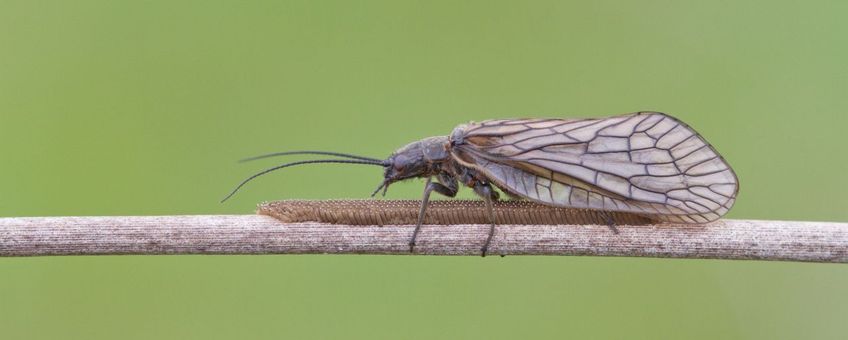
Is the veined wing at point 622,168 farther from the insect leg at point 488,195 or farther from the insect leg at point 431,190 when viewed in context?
the insect leg at point 431,190

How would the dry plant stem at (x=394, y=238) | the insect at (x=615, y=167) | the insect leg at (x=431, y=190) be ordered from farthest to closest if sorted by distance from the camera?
the insect at (x=615, y=167) → the insect leg at (x=431, y=190) → the dry plant stem at (x=394, y=238)

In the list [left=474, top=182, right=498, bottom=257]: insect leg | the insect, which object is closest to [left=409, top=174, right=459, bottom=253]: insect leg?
the insect

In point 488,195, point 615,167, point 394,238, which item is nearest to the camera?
point 394,238

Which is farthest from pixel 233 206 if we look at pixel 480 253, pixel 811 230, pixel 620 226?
pixel 811 230

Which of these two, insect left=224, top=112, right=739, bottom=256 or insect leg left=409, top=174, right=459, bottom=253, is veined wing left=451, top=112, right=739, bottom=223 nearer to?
insect left=224, top=112, right=739, bottom=256

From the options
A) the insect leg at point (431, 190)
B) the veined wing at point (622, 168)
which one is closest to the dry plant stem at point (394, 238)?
the insect leg at point (431, 190)

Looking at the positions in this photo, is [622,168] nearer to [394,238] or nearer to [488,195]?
[488,195]

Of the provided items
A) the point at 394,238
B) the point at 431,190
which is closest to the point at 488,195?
the point at 431,190
